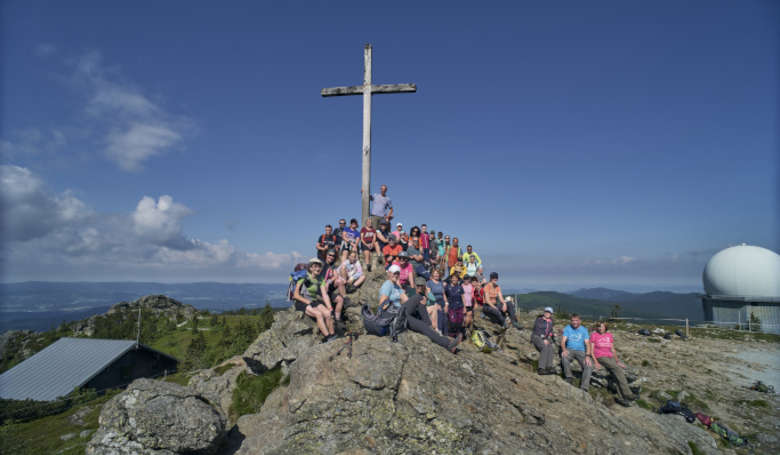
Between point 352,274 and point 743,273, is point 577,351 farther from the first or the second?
point 743,273

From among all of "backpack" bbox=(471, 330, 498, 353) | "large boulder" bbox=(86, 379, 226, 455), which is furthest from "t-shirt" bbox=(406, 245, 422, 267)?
"large boulder" bbox=(86, 379, 226, 455)

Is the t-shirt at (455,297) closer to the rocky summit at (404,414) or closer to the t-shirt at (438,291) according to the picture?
the t-shirt at (438,291)

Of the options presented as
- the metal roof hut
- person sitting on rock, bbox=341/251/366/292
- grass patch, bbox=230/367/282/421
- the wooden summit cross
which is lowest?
the metal roof hut

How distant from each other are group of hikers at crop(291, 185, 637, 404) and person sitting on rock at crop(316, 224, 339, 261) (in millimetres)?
41

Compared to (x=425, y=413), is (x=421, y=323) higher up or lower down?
higher up

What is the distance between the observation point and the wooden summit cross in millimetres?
14523

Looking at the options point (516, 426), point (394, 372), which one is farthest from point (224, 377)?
point (516, 426)

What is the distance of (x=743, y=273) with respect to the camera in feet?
105

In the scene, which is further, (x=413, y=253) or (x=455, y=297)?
(x=413, y=253)

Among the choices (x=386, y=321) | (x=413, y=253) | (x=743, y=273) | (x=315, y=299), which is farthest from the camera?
(x=743, y=273)

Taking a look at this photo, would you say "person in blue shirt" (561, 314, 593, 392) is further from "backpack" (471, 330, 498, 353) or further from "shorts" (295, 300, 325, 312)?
"shorts" (295, 300, 325, 312)

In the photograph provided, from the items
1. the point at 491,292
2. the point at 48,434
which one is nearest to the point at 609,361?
the point at 491,292

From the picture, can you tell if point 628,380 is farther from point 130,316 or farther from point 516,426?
point 130,316

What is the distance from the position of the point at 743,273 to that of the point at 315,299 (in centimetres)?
4448
